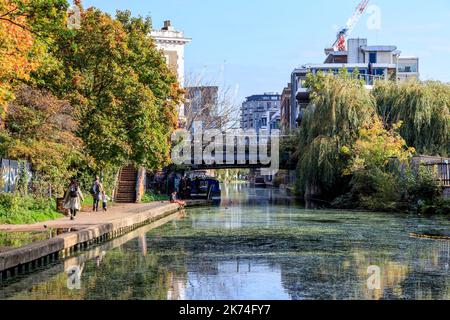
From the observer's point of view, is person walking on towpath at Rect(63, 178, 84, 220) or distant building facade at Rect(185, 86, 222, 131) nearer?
person walking on towpath at Rect(63, 178, 84, 220)

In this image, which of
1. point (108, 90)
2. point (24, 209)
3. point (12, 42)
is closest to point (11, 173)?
point (24, 209)

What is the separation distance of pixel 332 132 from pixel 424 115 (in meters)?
5.89

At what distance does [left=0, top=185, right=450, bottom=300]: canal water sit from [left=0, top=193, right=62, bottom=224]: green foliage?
375 centimetres

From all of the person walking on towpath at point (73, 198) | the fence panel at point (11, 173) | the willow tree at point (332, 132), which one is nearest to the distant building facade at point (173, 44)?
the willow tree at point (332, 132)

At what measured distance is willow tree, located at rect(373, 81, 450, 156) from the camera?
4456cm

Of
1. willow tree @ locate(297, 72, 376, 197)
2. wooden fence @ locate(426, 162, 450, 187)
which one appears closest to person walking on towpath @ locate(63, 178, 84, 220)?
wooden fence @ locate(426, 162, 450, 187)

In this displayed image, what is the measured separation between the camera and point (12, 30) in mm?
17953

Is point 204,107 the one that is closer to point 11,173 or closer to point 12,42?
point 11,173

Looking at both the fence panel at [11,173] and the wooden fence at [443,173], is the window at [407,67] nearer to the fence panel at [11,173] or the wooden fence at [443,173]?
the wooden fence at [443,173]

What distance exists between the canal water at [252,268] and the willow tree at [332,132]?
63.5 ft

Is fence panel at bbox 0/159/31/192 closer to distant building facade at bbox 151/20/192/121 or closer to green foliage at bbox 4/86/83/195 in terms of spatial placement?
green foliage at bbox 4/86/83/195

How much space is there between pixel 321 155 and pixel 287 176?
228 ft

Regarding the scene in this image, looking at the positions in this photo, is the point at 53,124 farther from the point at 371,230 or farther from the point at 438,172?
the point at 438,172
